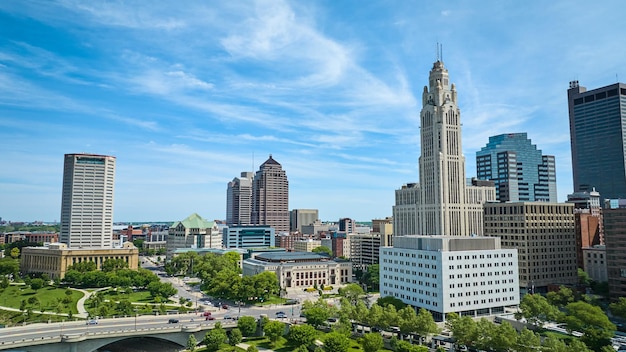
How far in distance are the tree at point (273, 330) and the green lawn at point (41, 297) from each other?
58.4 metres

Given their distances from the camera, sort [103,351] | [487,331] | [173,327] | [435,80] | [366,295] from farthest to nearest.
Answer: [435,80], [366,295], [103,351], [173,327], [487,331]

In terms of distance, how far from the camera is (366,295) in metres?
156

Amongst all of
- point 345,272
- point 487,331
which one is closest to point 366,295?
point 345,272

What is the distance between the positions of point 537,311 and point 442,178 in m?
79.7

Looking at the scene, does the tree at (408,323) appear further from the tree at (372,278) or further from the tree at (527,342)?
the tree at (372,278)

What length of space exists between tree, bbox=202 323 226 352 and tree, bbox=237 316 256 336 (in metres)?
5.86

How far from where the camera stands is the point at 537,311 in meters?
106

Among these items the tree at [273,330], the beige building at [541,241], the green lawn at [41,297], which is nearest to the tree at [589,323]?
the beige building at [541,241]

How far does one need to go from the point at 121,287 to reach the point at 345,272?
281 ft

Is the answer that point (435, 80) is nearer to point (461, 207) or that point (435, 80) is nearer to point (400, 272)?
point (461, 207)

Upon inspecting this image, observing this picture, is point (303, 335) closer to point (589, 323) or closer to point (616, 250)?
point (589, 323)

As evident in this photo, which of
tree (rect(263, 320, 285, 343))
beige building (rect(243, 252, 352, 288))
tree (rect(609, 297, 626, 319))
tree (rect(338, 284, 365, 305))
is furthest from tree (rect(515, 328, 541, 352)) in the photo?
beige building (rect(243, 252, 352, 288))

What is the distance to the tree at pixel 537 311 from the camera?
106562mm

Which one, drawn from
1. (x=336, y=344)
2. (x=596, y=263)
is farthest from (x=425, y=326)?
(x=596, y=263)
